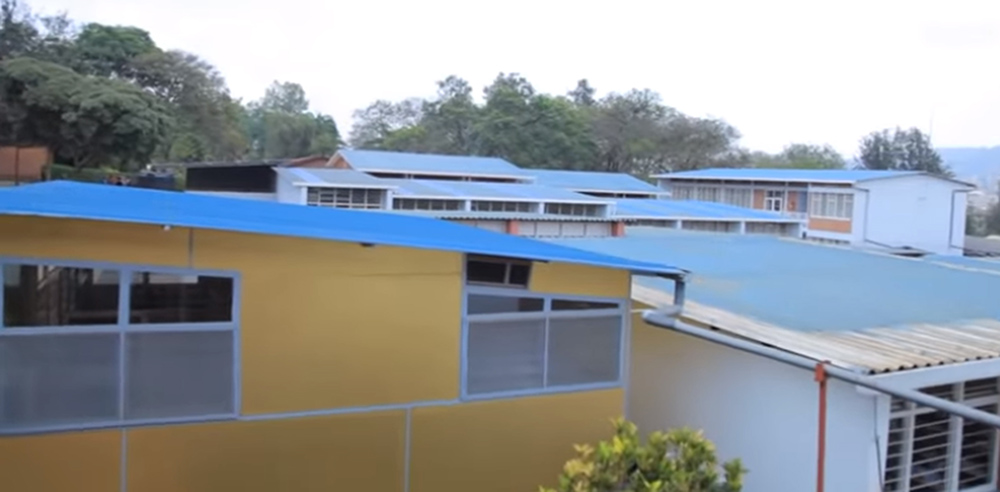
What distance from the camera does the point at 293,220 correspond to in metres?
4.92

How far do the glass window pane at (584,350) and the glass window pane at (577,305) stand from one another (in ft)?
0.27

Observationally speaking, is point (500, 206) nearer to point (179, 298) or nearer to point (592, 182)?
point (592, 182)

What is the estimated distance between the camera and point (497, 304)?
551 centimetres

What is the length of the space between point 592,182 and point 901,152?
102 feet

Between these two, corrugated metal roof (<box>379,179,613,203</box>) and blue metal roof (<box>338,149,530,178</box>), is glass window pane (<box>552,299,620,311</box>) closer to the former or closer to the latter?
corrugated metal roof (<box>379,179,613,203</box>)

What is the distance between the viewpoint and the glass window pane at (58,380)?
4.39 metres

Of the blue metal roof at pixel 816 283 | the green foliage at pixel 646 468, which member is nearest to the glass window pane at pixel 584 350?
the blue metal roof at pixel 816 283

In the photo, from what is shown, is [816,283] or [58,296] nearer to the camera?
[58,296]

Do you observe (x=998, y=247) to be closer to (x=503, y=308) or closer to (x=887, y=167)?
(x=887, y=167)

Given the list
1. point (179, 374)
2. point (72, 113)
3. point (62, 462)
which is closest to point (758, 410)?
point (179, 374)

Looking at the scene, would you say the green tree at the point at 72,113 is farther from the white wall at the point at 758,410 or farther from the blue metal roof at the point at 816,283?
the white wall at the point at 758,410

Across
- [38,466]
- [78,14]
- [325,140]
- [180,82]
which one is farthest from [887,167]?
[38,466]

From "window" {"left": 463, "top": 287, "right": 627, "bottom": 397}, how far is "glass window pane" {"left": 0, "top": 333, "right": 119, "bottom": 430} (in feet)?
7.32

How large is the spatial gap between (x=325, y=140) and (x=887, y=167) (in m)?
39.2
